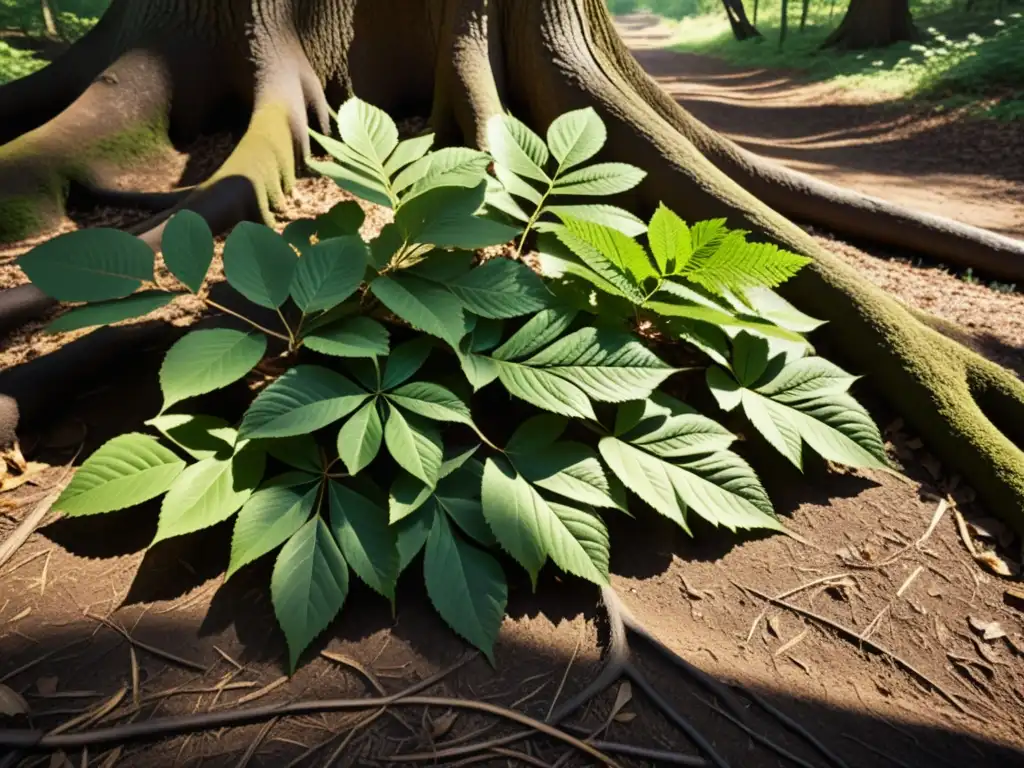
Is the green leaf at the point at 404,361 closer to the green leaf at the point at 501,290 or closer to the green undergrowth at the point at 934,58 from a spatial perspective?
the green leaf at the point at 501,290

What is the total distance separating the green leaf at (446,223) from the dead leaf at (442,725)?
4.08ft

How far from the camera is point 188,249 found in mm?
1792

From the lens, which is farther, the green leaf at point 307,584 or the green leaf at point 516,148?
the green leaf at point 516,148

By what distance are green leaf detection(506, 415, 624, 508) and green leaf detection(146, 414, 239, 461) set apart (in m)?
0.79

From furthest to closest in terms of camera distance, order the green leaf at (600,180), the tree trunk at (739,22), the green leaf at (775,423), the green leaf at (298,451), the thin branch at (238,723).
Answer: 1. the tree trunk at (739,22)
2. the green leaf at (600,180)
3. the green leaf at (775,423)
4. the green leaf at (298,451)
5. the thin branch at (238,723)

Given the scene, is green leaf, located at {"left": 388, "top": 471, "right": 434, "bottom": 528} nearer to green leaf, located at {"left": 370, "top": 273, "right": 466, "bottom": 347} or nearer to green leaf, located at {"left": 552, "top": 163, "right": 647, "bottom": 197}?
green leaf, located at {"left": 370, "top": 273, "right": 466, "bottom": 347}

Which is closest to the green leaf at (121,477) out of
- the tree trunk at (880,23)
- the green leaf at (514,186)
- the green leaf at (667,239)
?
the green leaf at (514,186)

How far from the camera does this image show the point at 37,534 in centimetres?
173

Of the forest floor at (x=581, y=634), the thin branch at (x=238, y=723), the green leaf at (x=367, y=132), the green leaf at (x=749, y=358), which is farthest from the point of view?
the green leaf at (x=367, y=132)

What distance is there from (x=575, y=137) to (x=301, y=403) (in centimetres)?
151

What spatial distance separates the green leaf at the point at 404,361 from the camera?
179 centimetres

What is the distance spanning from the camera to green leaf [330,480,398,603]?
1.55 metres

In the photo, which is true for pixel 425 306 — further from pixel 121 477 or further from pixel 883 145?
pixel 883 145

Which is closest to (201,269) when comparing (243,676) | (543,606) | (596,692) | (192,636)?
(192,636)
